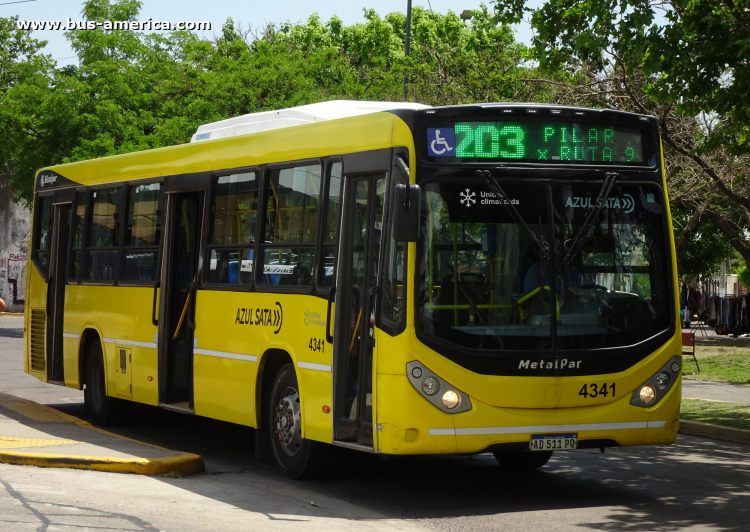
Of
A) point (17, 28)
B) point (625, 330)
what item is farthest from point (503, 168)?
point (17, 28)

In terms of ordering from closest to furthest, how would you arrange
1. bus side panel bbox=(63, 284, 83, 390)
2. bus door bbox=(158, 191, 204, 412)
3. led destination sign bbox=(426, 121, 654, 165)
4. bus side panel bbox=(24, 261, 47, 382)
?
led destination sign bbox=(426, 121, 654, 165)
bus door bbox=(158, 191, 204, 412)
bus side panel bbox=(63, 284, 83, 390)
bus side panel bbox=(24, 261, 47, 382)

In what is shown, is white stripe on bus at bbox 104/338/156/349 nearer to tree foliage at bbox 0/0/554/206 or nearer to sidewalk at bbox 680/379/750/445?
sidewalk at bbox 680/379/750/445

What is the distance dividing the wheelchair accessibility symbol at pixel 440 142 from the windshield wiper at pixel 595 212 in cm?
113

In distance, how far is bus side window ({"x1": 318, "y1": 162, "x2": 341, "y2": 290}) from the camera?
29.5 ft

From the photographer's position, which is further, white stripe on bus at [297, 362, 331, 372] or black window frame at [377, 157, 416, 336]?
white stripe on bus at [297, 362, 331, 372]

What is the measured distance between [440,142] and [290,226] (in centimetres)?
192

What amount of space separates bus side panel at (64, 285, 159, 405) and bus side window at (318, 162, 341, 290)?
333 centimetres

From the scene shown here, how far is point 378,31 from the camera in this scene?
6494cm

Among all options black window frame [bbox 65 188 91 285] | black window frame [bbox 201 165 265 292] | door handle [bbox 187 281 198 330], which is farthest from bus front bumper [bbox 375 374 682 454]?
black window frame [bbox 65 188 91 285]

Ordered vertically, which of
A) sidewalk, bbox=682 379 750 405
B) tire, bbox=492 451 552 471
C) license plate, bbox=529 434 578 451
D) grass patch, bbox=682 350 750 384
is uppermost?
license plate, bbox=529 434 578 451

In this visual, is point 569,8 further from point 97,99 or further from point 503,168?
point 97,99

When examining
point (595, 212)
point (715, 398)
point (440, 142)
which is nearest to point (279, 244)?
point (440, 142)

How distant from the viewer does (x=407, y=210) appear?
310 inches

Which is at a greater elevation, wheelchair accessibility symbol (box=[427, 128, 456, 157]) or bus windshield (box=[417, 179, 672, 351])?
wheelchair accessibility symbol (box=[427, 128, 456, 157])
